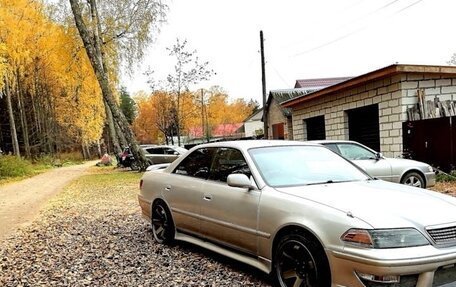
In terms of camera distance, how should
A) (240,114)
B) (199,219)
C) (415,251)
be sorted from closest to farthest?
1. (415,251)
2. (199,219)
3. (240,114)

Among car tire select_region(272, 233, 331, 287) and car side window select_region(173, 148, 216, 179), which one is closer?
A: car tire select_region(272, 233, 331, 287)

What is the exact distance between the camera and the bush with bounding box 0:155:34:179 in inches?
884

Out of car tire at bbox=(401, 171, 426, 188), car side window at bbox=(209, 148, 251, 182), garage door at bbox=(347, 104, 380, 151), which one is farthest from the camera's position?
garage door at bbox=(347, 104, 380, 151)

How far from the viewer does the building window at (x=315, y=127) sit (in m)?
16.8

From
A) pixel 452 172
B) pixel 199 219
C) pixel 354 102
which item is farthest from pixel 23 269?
pixel 354 102

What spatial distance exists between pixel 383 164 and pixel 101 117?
102ft

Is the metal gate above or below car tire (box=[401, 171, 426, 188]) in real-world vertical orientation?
above

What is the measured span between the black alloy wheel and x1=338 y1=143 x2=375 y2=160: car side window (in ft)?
16.2

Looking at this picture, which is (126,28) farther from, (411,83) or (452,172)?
(452,172)

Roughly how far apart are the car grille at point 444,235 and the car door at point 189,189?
2.68 meters

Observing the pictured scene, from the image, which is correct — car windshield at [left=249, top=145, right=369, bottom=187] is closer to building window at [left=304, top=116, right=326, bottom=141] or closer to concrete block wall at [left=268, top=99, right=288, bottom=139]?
building window at [left=304, top=116, right=326, bottom=141]

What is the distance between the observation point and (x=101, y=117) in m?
36.6

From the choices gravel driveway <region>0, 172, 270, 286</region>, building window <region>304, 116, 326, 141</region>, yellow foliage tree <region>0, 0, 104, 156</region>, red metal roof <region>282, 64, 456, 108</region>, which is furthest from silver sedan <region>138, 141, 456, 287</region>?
yellow foliage tree <region>0, 0, 104, 156</region>

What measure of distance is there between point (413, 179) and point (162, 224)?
617cm
